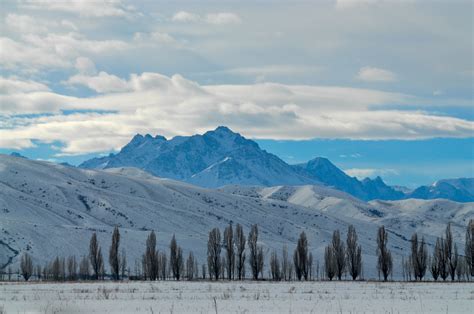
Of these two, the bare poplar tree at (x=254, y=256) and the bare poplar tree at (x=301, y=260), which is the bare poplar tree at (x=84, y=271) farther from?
the bare poplar tree at (x=301, y=260)

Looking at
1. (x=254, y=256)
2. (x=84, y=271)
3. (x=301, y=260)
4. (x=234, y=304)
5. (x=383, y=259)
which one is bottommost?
(x=84, y=271)

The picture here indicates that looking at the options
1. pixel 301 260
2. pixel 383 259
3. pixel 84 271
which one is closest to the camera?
pixel 383 259

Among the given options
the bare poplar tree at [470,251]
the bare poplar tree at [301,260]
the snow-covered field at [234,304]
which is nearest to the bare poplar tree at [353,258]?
the bare poplar tree at [301,260]

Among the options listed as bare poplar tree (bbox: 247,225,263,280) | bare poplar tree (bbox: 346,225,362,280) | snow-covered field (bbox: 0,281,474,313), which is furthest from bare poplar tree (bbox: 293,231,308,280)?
snow-covered field (bbox: 0,281,474,313)

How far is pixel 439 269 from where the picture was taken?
362 feet

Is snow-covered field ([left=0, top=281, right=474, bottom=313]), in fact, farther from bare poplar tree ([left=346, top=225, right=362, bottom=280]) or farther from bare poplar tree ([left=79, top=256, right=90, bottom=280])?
bare poplar tree ([left=79, top=256, right=90, bottom=280])

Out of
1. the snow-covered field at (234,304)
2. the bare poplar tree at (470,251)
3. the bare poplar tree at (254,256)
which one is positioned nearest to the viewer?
the snow-covered field at (234,304)

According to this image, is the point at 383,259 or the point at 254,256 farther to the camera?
the point at 254,256

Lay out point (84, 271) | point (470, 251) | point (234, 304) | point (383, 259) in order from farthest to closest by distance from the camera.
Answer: point (84, 271), point (383, 259), point (470, 251), point (234, 304)

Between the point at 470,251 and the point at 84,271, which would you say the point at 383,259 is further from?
the point at 84,271

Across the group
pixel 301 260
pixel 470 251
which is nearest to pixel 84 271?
pixel 301 260

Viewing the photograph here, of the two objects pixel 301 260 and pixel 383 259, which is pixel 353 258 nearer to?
pixel 383 259

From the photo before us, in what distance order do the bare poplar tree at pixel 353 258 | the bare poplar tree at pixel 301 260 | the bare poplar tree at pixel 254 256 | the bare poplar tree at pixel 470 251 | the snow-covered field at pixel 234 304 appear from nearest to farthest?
the snow-covered field at pixel 234 304 < the bare poplar tree at pixel 470 251 < the bare poplar tree at pixel 353 258 < the bare poplar tree at pixel 301 260 < the bare poplar tree at pixel 254 256

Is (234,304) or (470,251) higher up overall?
(470,251)
